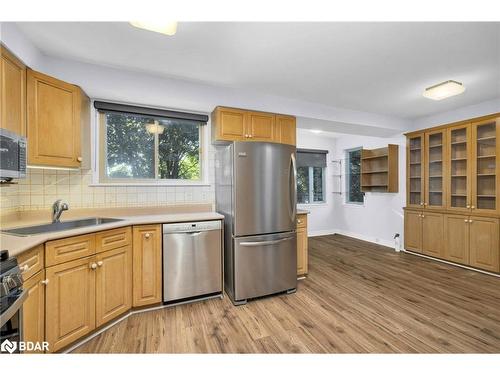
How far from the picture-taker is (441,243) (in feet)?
11.7

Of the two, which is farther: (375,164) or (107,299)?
(375,164)

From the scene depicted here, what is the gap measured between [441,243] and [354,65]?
10.4 ft

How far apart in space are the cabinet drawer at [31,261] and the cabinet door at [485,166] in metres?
4.88

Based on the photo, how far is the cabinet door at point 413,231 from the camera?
3.87 m

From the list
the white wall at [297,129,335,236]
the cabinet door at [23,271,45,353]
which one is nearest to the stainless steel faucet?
the cabinet door at [23,271,45,353]

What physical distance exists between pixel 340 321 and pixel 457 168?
3.16 m

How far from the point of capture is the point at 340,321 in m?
2.04

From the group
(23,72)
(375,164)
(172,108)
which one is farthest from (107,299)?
(375,164)

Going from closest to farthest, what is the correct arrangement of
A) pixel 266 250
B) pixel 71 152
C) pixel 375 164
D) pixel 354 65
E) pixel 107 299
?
1. pixel 107 299
2. pixel 71 152
3. pixel 354 65
4. pixel 266 250
5. pixel 375 164

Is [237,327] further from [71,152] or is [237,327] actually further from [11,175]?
[71,152]

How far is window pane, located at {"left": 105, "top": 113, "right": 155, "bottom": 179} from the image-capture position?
265 centimetres

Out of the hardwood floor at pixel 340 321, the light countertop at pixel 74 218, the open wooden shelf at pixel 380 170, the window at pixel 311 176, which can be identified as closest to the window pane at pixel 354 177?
the open wooden shelf at pixel 380 170

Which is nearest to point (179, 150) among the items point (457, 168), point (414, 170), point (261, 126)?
point (261, 126)

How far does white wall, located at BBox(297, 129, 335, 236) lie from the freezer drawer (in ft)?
9.60
